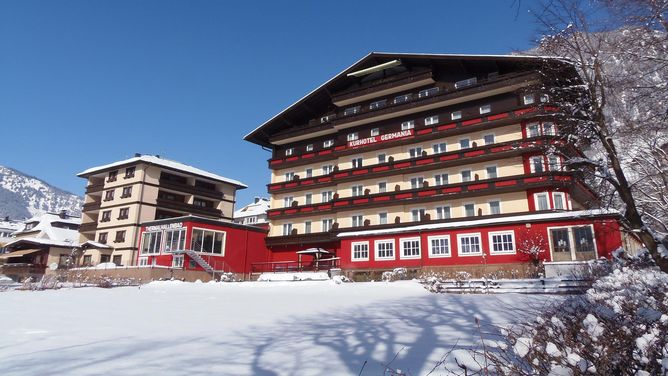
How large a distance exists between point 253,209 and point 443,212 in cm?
4811

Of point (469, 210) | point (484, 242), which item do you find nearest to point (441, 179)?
point (469, 210)

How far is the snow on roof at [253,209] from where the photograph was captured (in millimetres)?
73000

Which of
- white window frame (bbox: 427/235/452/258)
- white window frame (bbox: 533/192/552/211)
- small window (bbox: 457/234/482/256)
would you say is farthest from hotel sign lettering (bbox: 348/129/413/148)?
white window frame (bbox: 533/192/552/211)

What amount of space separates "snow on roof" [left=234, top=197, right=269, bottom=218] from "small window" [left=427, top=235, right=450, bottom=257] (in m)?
42.9

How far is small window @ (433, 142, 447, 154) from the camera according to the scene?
36.8 metres

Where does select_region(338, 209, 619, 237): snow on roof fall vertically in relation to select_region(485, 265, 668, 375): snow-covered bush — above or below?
above

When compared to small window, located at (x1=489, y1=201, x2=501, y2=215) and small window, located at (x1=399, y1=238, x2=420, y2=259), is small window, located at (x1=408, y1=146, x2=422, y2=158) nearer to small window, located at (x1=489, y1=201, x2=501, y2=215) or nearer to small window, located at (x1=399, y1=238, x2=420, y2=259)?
small window, located at (x1=489, y1=201, x2=501, y2=215)

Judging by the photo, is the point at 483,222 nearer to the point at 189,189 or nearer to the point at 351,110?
the point at 351,110

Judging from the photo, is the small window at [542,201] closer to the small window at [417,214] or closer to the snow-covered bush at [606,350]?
the small window at [417,214]

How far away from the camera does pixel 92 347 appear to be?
249 inches

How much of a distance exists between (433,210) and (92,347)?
31.4m

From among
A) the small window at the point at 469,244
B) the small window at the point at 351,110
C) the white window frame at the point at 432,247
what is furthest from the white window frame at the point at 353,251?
the small window at the point at 351,110

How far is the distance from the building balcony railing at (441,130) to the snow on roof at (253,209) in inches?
1134

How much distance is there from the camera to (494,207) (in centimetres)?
3266
